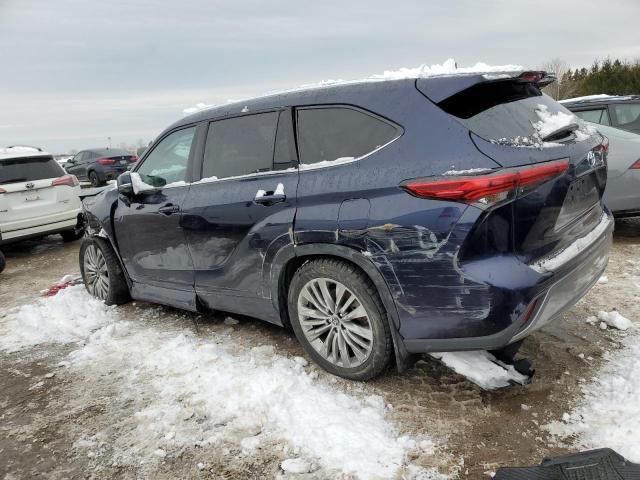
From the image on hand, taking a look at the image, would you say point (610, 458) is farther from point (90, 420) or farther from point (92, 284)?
point (92, 284)

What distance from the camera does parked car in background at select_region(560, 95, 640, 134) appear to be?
6152 mm

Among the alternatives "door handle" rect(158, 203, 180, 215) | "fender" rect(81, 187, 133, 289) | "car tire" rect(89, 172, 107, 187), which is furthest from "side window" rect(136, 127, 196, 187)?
"car tire" rect(89, 172, 107, 187)

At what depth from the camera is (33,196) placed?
24.2ft

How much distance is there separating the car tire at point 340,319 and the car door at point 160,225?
45.5 inches

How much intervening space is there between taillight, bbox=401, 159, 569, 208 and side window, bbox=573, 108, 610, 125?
4739mm

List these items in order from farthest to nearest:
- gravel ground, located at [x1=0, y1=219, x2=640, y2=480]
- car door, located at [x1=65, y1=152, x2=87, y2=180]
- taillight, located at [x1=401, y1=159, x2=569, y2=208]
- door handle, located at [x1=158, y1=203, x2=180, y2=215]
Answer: car door, located at [x1=65, y1=152, x2=87, y2=180]
door handle, located at [x1=158, y1=203, x2=180, y2=215]
gravel ground, located at [x1=0, y1=219, x2=640, y2=480]
taillight, located at [x1=401, y1=159, x2=569, y2=208]

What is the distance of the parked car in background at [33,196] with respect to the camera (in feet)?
23.3

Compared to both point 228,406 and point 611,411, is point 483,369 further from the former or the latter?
point 228,406

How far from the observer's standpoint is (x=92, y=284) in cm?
497

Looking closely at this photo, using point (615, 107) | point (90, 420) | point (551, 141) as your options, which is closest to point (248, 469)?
point (90, 420)

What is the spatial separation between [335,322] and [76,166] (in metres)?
21.2

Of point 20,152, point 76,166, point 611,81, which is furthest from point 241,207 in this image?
point 611,81

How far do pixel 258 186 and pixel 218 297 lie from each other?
980 mm

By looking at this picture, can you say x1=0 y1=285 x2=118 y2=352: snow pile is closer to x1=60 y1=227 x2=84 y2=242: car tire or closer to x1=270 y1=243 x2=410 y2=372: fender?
x1=270 y1=243 x2=410 y2=372: fender
